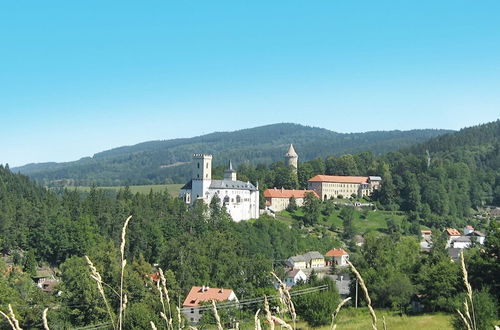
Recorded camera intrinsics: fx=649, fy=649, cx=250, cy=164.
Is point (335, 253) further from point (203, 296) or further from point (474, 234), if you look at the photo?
point (203, 296)

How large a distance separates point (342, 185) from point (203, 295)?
76.9 metres

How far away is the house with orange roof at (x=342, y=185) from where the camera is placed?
126125 mm

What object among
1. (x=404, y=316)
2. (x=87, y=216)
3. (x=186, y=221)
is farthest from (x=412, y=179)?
(x=404, y=316)

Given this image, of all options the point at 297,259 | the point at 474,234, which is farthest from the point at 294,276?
the point at 474,234

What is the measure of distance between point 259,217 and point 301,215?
39.3ft

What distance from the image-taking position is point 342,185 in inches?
5094

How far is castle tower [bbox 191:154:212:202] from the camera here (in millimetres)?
96688

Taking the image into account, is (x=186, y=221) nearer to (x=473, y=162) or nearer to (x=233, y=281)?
(x=233, y=281)

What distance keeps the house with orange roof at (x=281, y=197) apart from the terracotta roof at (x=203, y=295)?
2116 inches

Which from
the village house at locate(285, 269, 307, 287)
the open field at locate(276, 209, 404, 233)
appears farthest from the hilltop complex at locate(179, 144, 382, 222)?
the village house at locate(285, 269, 307, 287)

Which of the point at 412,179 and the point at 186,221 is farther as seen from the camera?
the point at 412,179

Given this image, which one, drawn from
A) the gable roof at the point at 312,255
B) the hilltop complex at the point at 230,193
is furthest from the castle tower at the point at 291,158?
the gable roof at the point at 312,255

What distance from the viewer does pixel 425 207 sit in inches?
4860

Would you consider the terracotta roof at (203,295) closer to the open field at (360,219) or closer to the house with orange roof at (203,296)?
the house with orange roof at (203,296)
